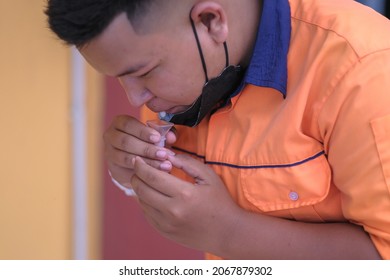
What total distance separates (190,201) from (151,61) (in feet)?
0.78

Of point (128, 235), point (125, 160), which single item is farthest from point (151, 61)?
point (128, 235)

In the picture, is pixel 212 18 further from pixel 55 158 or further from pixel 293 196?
pixel 55 158

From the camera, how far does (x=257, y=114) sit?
956 millimetres

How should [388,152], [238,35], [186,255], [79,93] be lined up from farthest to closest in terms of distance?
[186,255] → [79,93] → [238,35] → [388,152]

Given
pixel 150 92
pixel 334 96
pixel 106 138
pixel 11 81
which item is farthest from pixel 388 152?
pixel 11 81

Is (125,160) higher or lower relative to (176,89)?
lower

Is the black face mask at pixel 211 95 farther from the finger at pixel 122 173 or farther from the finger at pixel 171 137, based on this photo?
the finger at pixel 122 173

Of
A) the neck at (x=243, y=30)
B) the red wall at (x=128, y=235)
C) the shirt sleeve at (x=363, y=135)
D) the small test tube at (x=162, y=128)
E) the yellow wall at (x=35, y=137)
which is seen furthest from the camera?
the red wall at (x=128, y=235)

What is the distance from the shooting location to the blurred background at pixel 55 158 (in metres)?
1.54

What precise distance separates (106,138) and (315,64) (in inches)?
17.3

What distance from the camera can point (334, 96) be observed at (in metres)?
0.85

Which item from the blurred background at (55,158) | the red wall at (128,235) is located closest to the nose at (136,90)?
the blurred background at (55,158)

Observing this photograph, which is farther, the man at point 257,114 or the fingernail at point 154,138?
the fingernail at point 154,138

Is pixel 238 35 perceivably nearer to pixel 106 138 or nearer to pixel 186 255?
pixel 106 138
